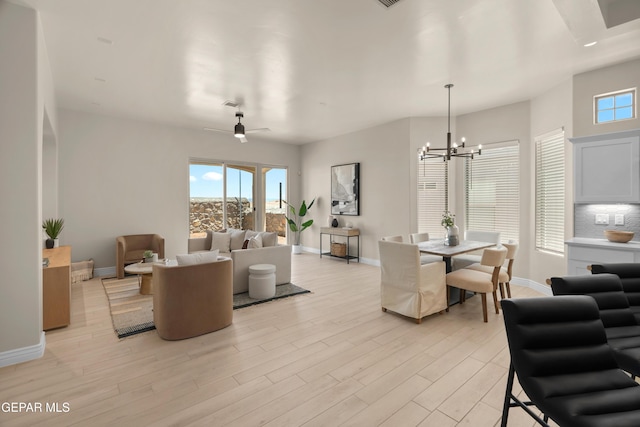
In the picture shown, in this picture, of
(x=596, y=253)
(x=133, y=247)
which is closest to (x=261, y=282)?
(x=133, y=247)

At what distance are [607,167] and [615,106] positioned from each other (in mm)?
814

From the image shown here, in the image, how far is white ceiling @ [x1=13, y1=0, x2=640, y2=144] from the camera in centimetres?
263

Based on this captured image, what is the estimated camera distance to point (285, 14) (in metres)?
2.68

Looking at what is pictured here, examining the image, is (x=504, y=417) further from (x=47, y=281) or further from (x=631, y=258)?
(x=47, y=281)

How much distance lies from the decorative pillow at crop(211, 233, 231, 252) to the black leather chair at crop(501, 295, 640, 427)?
489 cm

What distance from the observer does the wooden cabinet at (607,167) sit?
3416mm

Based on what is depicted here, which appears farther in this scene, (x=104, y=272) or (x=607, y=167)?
(x=104, y=272)

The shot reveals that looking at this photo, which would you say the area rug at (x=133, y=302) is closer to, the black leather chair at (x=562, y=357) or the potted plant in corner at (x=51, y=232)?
the potted plant in corner at (x=51, y=232)

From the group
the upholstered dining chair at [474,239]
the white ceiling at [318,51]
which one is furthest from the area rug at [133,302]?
the white ceiling at [318,51]

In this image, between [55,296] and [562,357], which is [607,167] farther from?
[55,296]

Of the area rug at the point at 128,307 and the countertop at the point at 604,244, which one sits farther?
the area rug at the point at 128,307

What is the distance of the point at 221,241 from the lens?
5660 mm

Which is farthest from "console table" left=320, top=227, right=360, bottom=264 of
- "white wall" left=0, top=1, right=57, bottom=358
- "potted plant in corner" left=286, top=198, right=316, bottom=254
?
"white wall" left=0, top=1, right=57, bottom=358

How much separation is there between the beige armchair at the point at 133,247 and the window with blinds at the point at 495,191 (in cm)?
592
